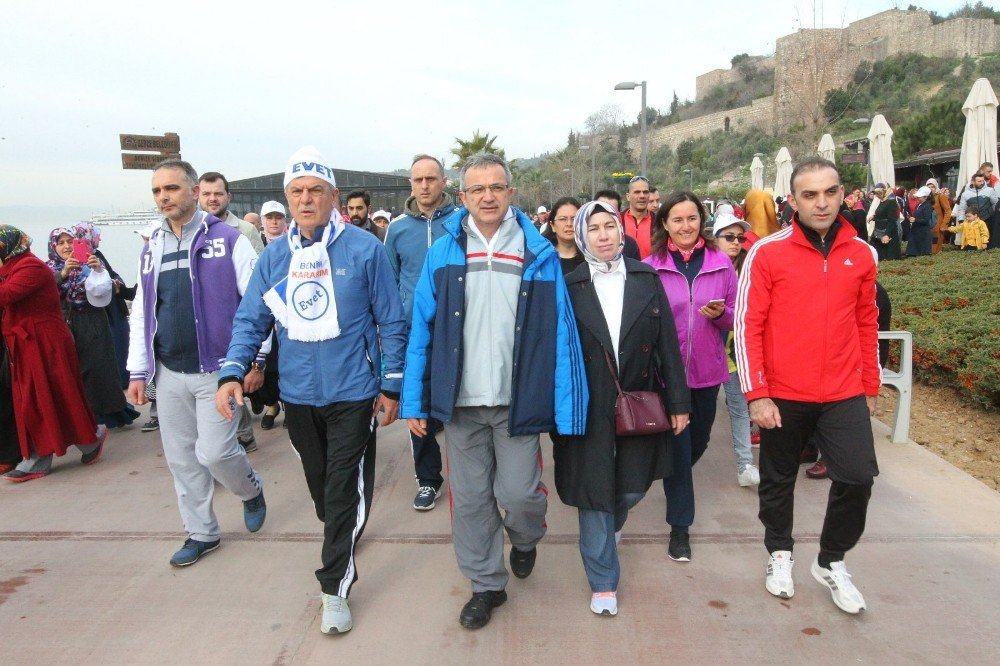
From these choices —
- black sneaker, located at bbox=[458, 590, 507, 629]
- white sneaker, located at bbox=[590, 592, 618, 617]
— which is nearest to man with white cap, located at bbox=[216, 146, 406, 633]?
black sneaker, located at bbox=[458, 590, 507, 629]

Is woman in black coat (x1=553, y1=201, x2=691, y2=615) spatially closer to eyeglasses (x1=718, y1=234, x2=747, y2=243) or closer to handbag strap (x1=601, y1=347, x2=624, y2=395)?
handbag strap (x1=601, y1=347, x2=624, y2=395)

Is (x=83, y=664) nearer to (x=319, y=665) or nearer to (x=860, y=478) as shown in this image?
(x=319, y=665)

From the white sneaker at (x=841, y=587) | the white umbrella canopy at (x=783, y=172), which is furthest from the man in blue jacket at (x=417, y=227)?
the white umbrella canopy at (x=783, y=172)

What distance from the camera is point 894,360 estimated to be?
6.52 meters

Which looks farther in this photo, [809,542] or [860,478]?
[809,542]

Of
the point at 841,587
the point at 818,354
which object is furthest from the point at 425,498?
the point at 818,354

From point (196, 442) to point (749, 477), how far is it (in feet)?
11.0

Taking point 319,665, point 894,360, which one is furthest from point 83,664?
point 894,360

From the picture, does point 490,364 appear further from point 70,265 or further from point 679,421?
point 70,265

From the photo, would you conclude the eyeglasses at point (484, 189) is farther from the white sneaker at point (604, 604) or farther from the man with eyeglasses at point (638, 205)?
the man with eyeglasses at point (638, 205)

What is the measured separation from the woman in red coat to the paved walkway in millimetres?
583

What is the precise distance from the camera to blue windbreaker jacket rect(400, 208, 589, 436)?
273 centimetres

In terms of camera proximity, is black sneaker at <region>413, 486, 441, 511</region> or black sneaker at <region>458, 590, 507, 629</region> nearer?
black sneaker at <region>458, 590, 507, 629</region>

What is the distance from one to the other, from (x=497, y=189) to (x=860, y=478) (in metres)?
1.95
